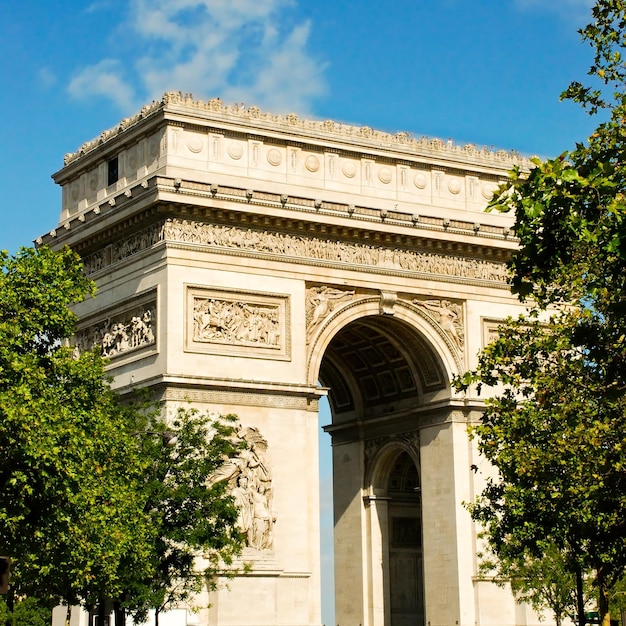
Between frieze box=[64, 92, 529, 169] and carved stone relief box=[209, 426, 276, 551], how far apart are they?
33.6ft

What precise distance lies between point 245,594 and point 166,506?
20.5 feet

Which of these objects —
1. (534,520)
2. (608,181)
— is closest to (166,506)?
(534,520)

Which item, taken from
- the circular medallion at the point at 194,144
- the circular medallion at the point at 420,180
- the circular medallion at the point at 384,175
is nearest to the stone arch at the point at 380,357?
the circular medallion at the point at 384,175

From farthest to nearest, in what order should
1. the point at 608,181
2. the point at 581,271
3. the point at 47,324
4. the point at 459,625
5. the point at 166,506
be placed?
1. the point at 459,625
2. the point at 166,506
3. the point at 47,324
4. the point at 581,271
5. the point at 608,181

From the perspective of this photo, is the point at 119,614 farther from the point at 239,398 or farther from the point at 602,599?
the point at 602,599

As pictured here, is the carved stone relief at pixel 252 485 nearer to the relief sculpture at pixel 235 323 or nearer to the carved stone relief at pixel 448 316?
the relief sculpture at pixel 235 323

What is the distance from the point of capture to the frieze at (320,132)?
160ft

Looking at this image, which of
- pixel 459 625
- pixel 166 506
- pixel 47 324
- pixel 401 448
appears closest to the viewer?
pixel 47 324

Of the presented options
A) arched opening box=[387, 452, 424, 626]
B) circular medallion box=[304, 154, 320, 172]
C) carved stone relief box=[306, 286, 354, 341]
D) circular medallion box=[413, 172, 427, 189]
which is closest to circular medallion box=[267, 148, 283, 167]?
circular medallion box=[304, 154, 320, 172]

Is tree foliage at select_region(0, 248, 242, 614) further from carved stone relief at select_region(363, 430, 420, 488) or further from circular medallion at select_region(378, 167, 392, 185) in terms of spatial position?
circular medallion at select_region(378, 167, 392, 185)

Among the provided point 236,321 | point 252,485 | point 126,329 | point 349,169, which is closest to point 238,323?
point 236,321

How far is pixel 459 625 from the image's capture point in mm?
49719

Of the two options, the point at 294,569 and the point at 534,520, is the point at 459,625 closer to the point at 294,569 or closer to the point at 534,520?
the point at 294,569

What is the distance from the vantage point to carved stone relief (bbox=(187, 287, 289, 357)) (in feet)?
154
